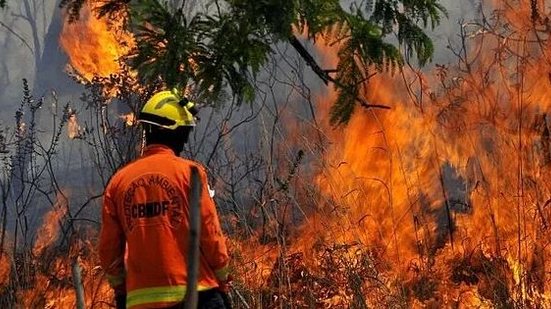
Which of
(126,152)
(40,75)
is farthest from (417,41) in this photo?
(40,75)

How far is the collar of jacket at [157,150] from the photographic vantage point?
2.75 m

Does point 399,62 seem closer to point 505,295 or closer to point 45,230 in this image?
point 505,295

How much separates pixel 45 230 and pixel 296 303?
419 centimetres

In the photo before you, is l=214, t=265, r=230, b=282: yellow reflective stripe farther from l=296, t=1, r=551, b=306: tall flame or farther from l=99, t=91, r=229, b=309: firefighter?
l=296, t=1, r=551, b=306: tall flame

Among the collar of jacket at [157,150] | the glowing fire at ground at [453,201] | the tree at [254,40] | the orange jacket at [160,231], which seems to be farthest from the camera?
the glowing fire at ground at [453,201]

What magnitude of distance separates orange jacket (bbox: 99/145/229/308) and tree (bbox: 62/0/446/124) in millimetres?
409

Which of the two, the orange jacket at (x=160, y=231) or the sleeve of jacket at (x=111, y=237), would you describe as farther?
the sleeve of jacket at (x=111, y=237)

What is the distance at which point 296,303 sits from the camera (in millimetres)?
5148

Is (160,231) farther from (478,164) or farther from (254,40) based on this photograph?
(478,164)

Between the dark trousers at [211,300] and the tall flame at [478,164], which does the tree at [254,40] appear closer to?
the dark trousers at [211,300]

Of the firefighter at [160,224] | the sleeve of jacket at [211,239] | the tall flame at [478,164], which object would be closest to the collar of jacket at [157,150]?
the firefighter at [160,224]

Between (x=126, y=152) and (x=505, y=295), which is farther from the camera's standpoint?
(x=126, y=152)

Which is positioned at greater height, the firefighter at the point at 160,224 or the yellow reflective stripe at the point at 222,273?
the firefighter at the point at 160,224

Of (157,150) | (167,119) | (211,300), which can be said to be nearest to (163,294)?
(211,300)
